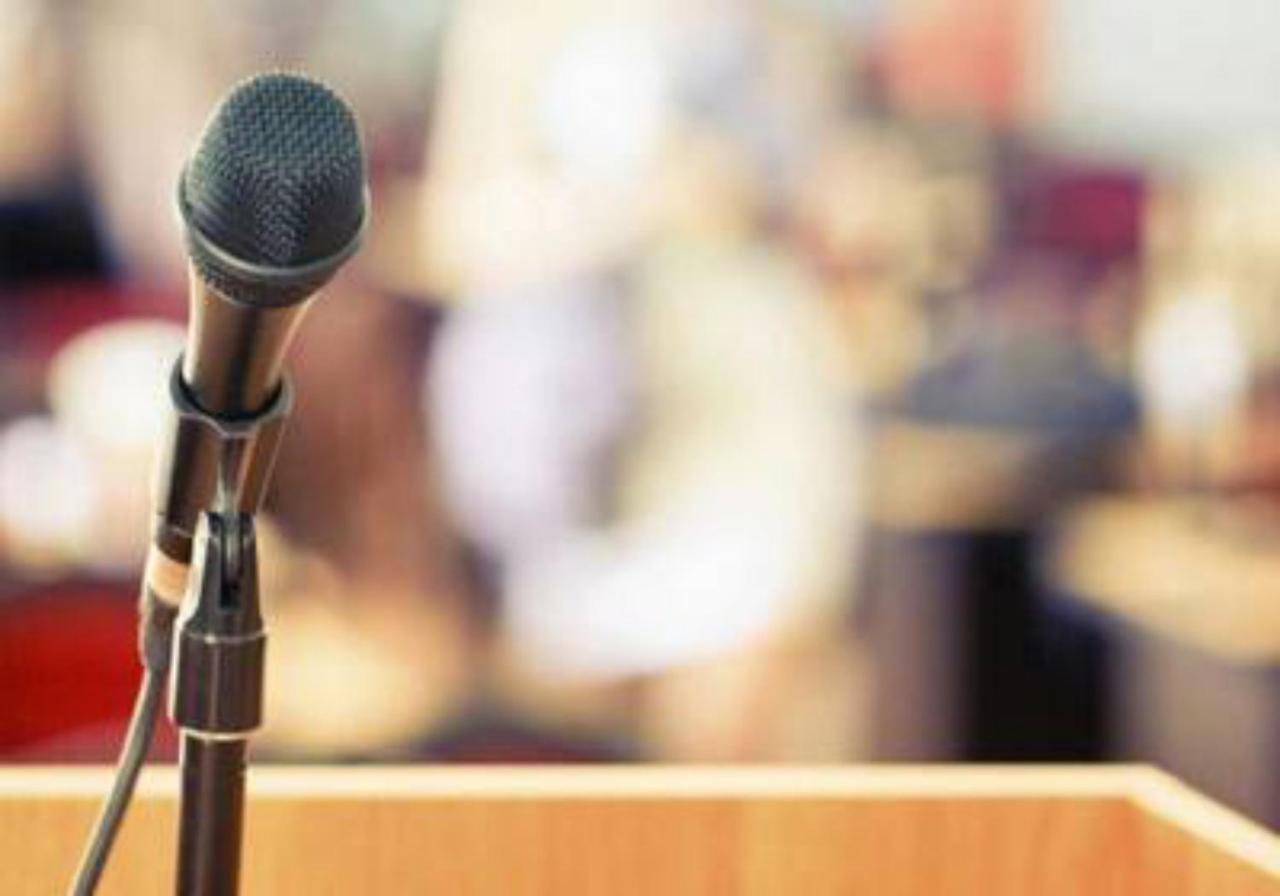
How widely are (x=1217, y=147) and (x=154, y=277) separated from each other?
1520 mm

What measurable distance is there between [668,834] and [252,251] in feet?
1.31

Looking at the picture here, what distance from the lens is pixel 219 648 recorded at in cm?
72

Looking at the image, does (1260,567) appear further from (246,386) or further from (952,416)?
(246,386)

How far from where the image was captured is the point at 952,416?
3.11 metres

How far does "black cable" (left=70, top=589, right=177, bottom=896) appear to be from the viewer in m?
0.75

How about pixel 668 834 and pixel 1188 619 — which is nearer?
pixel 668 834

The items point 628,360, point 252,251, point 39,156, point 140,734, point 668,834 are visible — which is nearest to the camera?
point 252,251

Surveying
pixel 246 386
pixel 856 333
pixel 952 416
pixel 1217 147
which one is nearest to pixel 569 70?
pixel 856 333

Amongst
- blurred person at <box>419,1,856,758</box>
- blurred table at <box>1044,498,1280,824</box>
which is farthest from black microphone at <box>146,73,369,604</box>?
blurred table at <box>1044,498,1280,824</box>

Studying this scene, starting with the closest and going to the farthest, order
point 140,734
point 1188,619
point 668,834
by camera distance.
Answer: point 140,734, point 668,834, point 1188,619

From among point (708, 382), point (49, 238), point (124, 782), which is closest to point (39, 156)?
point (49, 238)

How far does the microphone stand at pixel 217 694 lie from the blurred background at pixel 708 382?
207 centimetres

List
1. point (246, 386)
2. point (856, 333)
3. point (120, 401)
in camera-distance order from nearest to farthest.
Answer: point (246, 386) < point (120, 401) < point (856, 333)

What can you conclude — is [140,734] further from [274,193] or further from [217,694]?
[274,193]
